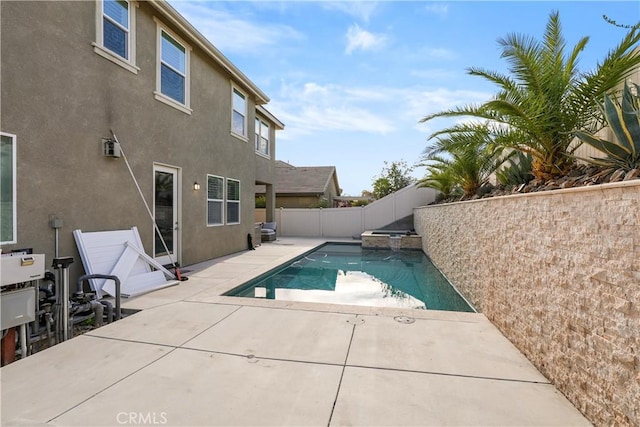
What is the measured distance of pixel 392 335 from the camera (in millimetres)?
4328

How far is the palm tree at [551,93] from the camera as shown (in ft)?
15.5

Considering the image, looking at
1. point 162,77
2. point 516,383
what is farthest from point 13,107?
point 516,383

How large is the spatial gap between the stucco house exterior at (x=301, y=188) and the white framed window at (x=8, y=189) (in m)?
18.6

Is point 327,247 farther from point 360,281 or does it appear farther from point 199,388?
point 199,388

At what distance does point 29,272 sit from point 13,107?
271cm

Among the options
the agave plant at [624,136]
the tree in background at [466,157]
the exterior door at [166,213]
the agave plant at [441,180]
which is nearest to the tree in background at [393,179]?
the agave plant at [441,180]

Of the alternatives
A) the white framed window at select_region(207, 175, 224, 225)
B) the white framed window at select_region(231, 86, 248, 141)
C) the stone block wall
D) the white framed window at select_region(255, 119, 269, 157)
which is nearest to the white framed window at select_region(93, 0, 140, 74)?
the white framed window at select_region(207, 175, 224, 225)

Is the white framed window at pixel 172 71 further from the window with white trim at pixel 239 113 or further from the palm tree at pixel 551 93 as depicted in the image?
the palm tree at pixel 551 93

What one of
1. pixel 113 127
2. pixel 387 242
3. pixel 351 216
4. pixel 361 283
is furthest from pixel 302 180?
pixel 113 127

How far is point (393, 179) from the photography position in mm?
29250

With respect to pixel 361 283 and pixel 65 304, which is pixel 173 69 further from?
pixel 361 283

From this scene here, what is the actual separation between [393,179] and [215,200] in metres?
21.2

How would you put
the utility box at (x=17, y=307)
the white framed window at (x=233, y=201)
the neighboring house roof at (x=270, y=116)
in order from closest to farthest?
the utility box at (x=17, y=307) < the white framed window at (x=233, y=201) < the neighboring house roof at (x=270, y=116)

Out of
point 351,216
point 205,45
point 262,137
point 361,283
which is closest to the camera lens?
point 361,283
